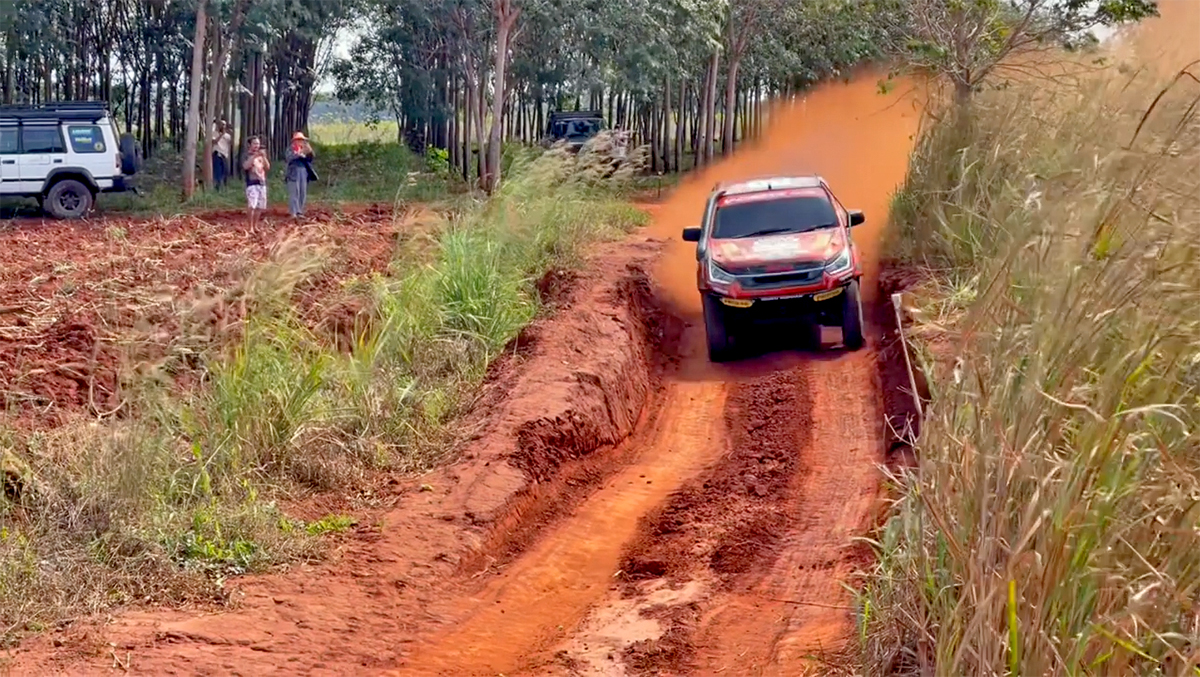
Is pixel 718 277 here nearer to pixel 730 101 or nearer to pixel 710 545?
pixel 710 545

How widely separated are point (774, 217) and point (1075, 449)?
10.3 metres

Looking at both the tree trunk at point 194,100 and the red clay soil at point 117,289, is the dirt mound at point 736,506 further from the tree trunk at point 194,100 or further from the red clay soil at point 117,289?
the tree trunk at point 194,100

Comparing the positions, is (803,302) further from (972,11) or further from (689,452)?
(972,11)

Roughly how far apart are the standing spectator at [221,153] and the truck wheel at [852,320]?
55.6 ft

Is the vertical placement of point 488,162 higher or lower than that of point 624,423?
higher

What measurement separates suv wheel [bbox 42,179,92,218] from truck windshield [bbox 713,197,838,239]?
49.5ft

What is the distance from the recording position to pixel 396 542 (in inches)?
290

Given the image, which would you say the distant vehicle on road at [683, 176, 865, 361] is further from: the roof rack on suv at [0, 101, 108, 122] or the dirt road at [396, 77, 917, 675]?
the roof rack on suv at [0, 101, 108, 122]

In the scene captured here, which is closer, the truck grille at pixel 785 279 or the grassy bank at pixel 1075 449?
the grassy bank at pixel 1075 449

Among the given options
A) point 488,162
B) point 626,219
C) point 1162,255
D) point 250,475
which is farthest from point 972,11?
point 488,162

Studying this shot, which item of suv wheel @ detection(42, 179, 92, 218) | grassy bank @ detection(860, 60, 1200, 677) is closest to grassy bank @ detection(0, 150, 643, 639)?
grassy bank @ detection(860, 60, 1200, 677)

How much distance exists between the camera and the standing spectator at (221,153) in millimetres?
27123

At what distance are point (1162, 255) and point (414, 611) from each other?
412 centimetres

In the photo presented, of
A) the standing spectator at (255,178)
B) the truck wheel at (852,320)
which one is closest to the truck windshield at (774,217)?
the truck wheel at (852,320)
